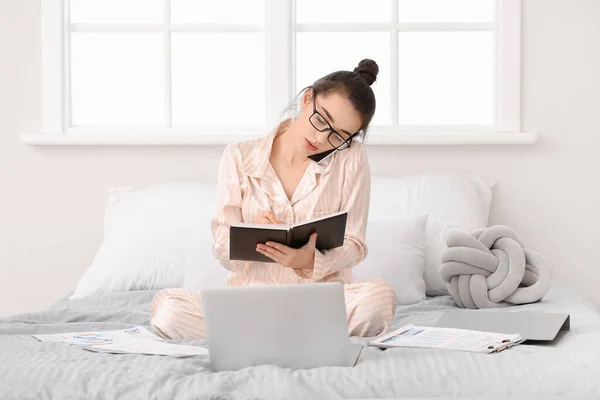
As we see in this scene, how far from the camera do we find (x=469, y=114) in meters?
3.59

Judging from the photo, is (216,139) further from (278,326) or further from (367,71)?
(278,326)

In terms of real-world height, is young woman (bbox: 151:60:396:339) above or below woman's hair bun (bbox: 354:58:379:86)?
below

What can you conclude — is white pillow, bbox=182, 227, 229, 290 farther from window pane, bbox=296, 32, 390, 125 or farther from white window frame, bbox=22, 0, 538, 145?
window pane, bbox=296, 32, 390, 125

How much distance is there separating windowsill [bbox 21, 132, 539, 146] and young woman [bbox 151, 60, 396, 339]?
3.05 feet

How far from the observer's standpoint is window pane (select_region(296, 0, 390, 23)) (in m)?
3.58

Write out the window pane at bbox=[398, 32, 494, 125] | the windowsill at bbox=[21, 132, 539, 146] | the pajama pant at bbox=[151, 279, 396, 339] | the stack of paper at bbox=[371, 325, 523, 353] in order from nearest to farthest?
the stack of paper at bbox=[371, 325, 523, 353], the pajama pant at bbox=[151, 279, 396, 339], the windowsill at bbox=[21, 132, 539, 146], the window pane at bbox=[398, 32, 494, 125]

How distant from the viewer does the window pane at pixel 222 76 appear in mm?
3602

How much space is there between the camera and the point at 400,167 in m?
3.51

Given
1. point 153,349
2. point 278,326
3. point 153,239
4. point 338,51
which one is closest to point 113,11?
point 338,51

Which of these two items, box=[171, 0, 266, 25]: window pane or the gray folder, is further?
box=[171, 0, 266, 25]: window pane

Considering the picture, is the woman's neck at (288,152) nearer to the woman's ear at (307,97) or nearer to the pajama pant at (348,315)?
the woman's ear at (307,97)

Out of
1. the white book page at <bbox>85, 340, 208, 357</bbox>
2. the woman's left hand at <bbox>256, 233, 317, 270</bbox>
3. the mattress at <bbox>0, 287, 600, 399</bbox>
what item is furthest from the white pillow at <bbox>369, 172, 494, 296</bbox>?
the white book page at <bbox>85, 340, 208, 357</bbox>

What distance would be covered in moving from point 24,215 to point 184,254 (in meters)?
0.93

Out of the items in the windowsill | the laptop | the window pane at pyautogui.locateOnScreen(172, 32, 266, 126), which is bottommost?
Result: the laptop
